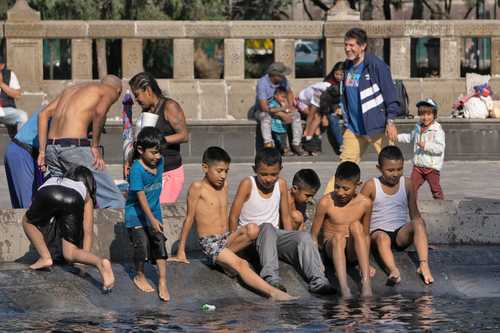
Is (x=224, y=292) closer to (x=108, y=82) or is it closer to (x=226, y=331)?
(x=226, y=331)

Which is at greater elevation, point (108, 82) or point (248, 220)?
point (108, 82)

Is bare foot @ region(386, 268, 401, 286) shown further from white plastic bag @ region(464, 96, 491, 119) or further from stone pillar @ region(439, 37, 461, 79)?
stone pillar @ region(439, 37, 461, 79)

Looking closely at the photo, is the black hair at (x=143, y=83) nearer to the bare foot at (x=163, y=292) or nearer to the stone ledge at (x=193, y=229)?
the stone ledge at (x=193, y=229)

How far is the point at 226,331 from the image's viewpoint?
979 centimetres

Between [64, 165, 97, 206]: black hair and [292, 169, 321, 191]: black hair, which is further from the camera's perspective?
[292, 169, 321, 191]: black hair

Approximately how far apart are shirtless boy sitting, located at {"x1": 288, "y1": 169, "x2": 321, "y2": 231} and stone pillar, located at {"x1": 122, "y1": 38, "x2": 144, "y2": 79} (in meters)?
12.1

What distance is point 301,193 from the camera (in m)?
11.8

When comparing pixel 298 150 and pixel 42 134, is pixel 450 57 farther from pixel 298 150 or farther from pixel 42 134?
pixel 42 134

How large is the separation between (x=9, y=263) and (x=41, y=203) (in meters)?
0.89

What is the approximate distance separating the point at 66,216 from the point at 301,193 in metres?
1.89

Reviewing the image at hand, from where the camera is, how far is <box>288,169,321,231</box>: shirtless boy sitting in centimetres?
1171

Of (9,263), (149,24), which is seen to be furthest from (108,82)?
(149,24)

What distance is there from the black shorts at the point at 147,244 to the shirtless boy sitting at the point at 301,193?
131 centimetres

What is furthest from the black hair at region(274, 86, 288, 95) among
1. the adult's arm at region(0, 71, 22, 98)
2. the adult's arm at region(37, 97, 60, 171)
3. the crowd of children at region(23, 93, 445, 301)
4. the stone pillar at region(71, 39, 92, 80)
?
the crowd of children at region(23, 93, 445, 301)
